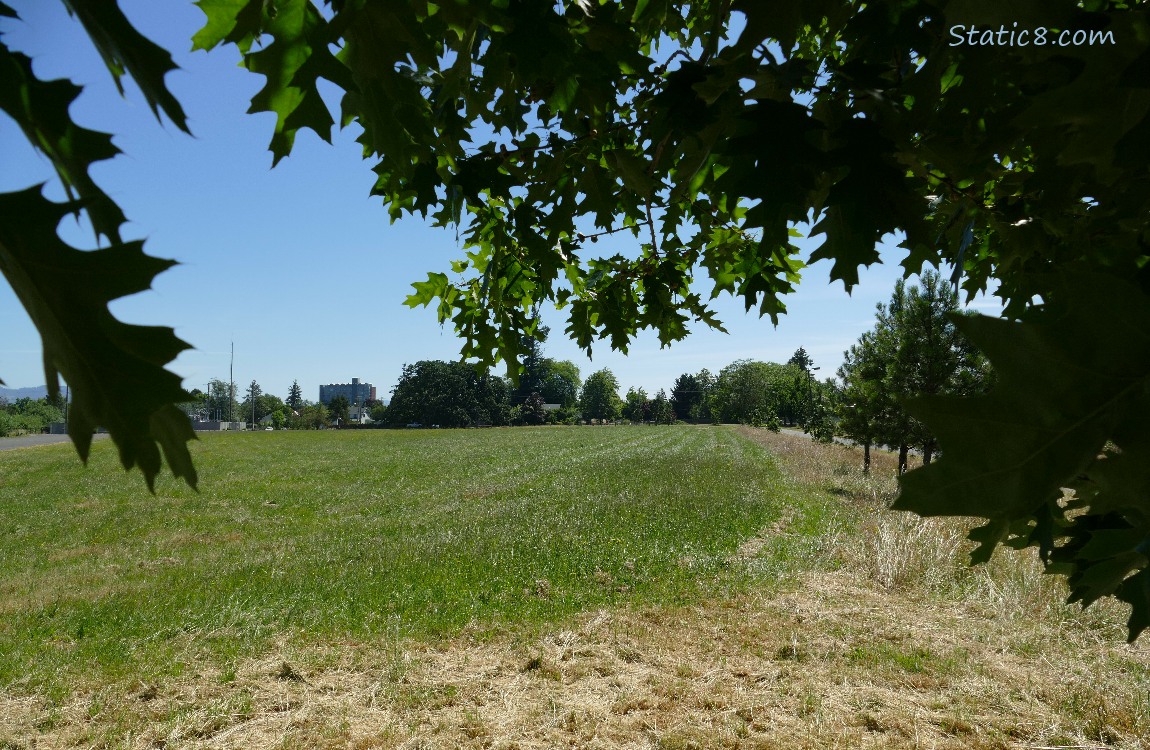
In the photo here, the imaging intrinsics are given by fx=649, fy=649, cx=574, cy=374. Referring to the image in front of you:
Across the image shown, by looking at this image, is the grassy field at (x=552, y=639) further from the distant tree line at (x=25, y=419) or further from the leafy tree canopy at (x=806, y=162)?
the distant tree line at (x=25, y=419)

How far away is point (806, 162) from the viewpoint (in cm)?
142

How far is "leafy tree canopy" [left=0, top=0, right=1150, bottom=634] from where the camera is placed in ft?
1.69

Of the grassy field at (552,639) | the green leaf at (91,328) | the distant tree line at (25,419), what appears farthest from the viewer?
the distant tree line at (25,419)

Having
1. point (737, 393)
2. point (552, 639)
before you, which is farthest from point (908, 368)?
point (737, 393)

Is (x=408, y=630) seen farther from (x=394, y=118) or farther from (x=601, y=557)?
(x=394, y=118)

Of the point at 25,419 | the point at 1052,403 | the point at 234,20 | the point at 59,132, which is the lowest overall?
the point at 1052,403

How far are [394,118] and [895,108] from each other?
1168 millimetres

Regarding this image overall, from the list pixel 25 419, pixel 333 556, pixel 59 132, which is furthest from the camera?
pixel 25 419

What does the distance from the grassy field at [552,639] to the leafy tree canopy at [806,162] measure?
11.8 ft

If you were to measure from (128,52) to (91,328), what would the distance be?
0.23 meters

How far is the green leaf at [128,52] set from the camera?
20.0 inches

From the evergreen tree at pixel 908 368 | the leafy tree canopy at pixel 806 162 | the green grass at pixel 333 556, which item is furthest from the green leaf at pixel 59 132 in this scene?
the evergreen tree at pixel 908 368

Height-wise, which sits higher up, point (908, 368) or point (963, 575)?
point (908, 368)

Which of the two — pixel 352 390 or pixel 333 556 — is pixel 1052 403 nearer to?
pixel 333 556
